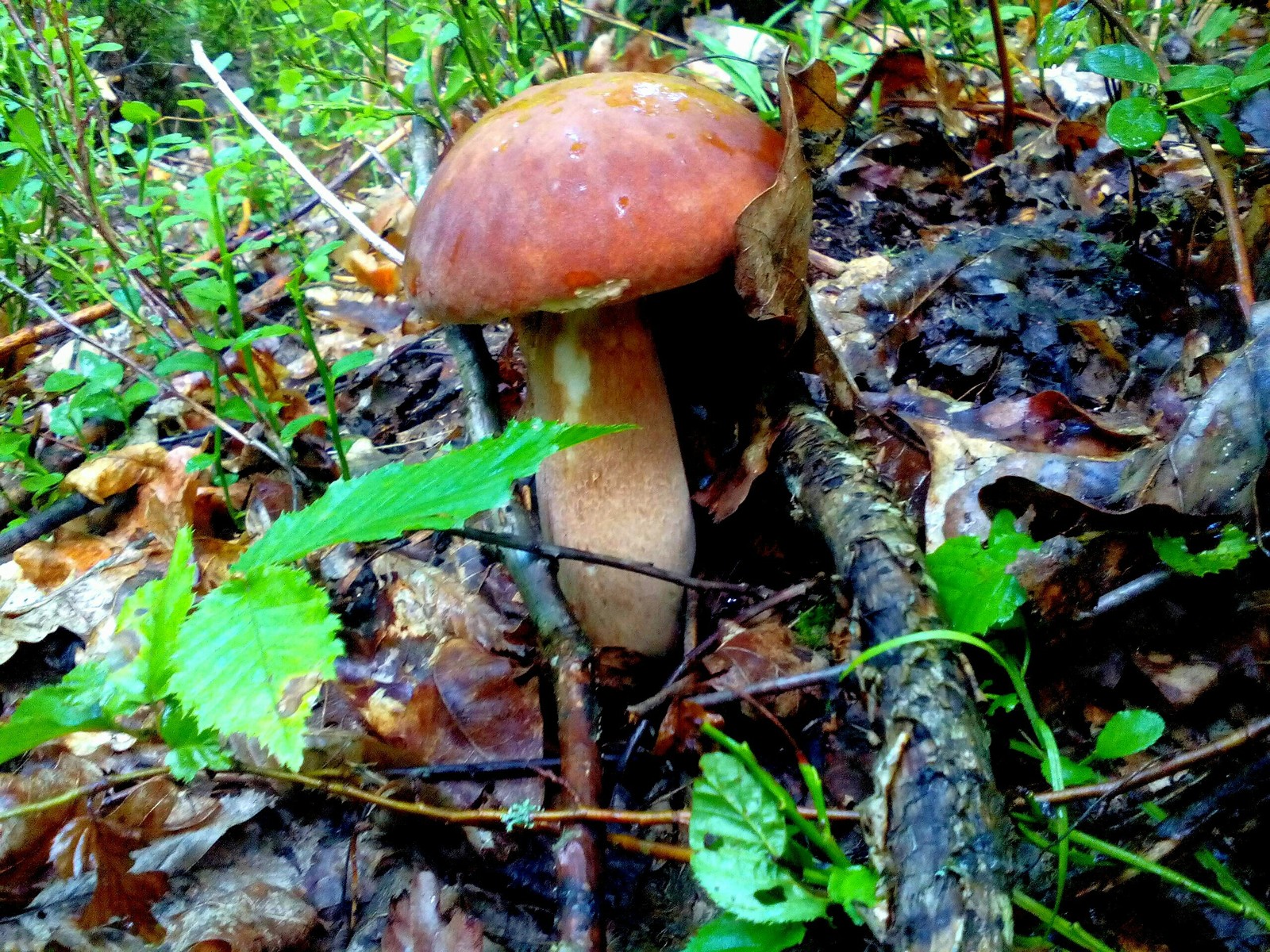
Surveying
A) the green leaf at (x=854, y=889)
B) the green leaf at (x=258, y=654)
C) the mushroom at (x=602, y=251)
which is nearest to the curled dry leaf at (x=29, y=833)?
the green leaf at (x=258, y=654)

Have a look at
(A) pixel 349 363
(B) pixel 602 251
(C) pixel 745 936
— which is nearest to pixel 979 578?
(C) pixel 745 936

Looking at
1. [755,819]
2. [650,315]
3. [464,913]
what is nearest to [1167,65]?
[650,315]

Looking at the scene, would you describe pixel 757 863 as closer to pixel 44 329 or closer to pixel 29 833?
pixel 29 833

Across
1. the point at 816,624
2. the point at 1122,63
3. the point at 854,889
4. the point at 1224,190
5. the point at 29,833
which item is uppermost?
the point at 1122,63

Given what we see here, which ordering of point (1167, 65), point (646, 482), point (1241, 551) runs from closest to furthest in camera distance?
point (1241, 551)
point (1167, 65)
point (646, 482)

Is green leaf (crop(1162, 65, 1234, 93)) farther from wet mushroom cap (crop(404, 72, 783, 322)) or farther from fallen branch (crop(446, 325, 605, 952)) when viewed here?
fallen branch (crop(446, 325, 605, 952))

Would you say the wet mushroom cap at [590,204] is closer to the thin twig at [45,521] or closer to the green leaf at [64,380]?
the green leaf at [64,380]

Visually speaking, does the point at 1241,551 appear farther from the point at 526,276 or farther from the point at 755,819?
the point at 526,276
